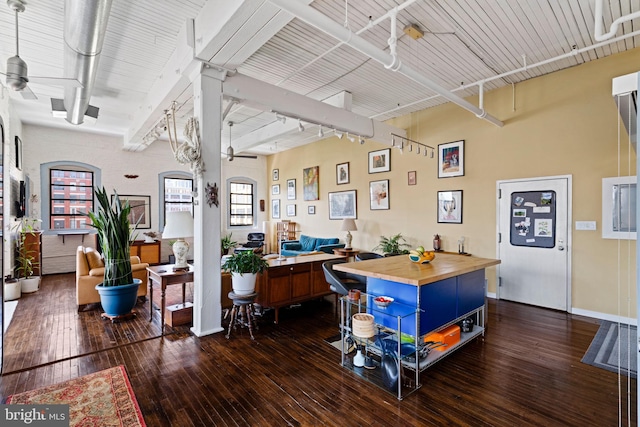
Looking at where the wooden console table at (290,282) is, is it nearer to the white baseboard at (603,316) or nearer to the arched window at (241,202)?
the white baseboard at (603,316)

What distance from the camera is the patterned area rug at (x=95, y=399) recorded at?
2.17 meters

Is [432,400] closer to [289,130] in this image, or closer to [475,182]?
[475,182]

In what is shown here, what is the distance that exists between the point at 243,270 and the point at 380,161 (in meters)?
4.55

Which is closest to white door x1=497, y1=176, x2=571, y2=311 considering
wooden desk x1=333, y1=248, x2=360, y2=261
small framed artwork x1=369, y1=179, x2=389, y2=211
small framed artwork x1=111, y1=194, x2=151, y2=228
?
small framed artwork x1=369, y1=179, x2=389, y2=211

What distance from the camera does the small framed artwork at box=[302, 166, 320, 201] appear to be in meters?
8.76

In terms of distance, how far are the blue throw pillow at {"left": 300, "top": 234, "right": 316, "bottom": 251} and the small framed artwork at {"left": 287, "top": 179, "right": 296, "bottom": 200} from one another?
1.45 meters

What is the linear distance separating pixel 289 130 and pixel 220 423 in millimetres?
5066

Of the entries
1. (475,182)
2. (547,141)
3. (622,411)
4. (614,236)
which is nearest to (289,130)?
(475,182)

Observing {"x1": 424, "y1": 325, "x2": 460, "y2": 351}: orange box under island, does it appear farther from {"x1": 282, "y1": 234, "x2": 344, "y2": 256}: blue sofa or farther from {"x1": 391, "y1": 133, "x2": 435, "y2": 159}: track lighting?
{"x1": 282, "y1": 234, "x2": 344, "y2": 256}: blue sofa

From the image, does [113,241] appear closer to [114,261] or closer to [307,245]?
[114,261]

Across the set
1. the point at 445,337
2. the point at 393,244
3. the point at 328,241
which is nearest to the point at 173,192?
the point at 328,241

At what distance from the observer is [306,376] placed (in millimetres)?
2781

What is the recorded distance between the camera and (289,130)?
616 centimetres

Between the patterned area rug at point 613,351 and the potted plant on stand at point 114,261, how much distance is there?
211 inches
